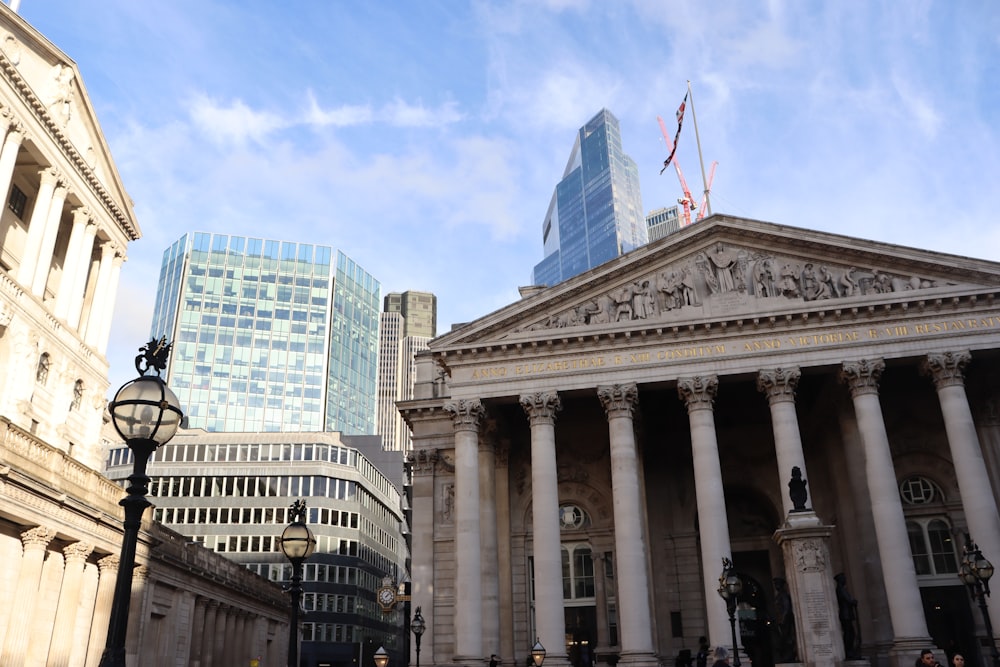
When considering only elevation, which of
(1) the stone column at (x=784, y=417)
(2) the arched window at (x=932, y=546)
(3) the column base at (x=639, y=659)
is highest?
(1) the stone column at (x=784, y=417)

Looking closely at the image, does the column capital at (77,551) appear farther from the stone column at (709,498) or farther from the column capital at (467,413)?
the stone column at (709,498)

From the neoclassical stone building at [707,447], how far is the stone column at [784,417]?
0.29ft

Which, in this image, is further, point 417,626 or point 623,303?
point 623,303

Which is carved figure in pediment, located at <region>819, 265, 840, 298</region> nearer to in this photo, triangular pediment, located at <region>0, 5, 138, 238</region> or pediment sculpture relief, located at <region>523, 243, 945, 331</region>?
pediment sculpture relief, located at <region>523, 243, 945, 331</region>

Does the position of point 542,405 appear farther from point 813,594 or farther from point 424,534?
point 813,594

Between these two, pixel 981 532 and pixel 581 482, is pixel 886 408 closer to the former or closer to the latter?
pixel 981 532

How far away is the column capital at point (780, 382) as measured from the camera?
35156 millimetres

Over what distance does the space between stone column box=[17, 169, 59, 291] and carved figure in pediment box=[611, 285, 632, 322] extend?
26767mm

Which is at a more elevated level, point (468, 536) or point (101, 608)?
point (468, 536)

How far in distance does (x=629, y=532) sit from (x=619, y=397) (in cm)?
582

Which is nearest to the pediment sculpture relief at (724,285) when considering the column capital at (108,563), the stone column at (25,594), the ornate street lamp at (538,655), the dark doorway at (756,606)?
the ornate street lamp at (538,655)

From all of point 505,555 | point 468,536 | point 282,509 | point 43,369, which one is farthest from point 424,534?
point 282,509

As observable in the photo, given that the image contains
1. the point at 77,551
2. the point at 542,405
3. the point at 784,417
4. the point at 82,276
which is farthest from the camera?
the point at 82,276

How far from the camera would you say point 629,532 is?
112 feet
